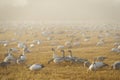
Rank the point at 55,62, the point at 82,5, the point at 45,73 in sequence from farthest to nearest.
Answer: the point at 82,5 → the point at 55,62 → the point at 45,73

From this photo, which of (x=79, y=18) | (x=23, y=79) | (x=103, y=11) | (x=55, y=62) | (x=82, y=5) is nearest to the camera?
(x=23, y=79)

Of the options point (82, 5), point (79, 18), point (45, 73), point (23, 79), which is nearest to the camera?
point (23, 79)

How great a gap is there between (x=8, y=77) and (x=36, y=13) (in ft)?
395

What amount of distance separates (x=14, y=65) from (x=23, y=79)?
13.4 feet

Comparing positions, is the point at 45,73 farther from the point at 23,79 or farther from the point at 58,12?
the point at 58,12

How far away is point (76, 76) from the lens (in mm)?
16781

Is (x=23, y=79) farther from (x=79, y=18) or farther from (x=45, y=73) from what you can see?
(x=79, y=18)

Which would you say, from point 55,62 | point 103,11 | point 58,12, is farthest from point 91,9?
point 55,62

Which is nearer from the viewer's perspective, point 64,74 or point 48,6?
point 64,74

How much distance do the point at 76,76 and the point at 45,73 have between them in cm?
213

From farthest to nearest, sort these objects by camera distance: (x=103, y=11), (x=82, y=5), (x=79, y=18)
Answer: (x=82, y=5)
(x=103, y=11)
(x=79, y=18)

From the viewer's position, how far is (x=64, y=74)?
17469mm

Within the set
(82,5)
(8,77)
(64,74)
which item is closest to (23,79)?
(8,77)

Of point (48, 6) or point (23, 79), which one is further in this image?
point (48, 6)
